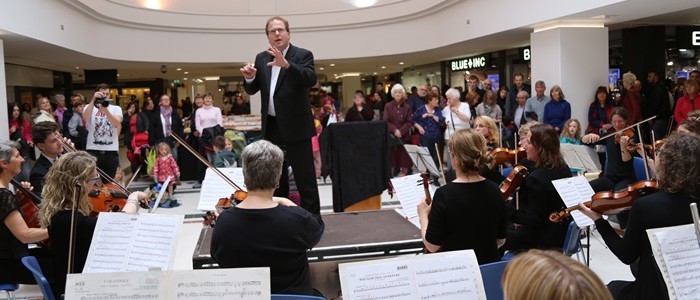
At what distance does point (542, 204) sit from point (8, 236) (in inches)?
116

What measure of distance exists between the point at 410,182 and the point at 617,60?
892 cm

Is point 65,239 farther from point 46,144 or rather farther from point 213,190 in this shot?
point 46,144

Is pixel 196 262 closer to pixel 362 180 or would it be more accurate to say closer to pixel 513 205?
pixel 513 205

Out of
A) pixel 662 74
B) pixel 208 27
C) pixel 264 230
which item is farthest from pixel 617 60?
pixel 264 230

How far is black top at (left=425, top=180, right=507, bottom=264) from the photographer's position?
8.68ft

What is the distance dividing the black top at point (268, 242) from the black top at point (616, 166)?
3.73 meters

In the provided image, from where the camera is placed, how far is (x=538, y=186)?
3408 mm

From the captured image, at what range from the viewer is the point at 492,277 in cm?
226

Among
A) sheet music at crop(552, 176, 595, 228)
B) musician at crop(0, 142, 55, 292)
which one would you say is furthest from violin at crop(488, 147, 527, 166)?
musician at crop(0, 142, 55, 292)

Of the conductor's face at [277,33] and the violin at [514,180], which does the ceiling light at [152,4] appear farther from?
the violin at [514,180]

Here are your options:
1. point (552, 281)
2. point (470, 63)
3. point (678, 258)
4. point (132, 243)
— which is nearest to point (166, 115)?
point (132, 243)

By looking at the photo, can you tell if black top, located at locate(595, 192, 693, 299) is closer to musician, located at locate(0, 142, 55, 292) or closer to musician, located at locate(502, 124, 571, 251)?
musician, located at locate(502, 124, 571, 251)

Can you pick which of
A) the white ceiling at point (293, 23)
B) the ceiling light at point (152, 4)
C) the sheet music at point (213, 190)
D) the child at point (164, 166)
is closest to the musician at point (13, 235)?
the sheet music at point (213, 190)

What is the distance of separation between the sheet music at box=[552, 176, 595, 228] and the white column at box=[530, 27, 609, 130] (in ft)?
19.6
